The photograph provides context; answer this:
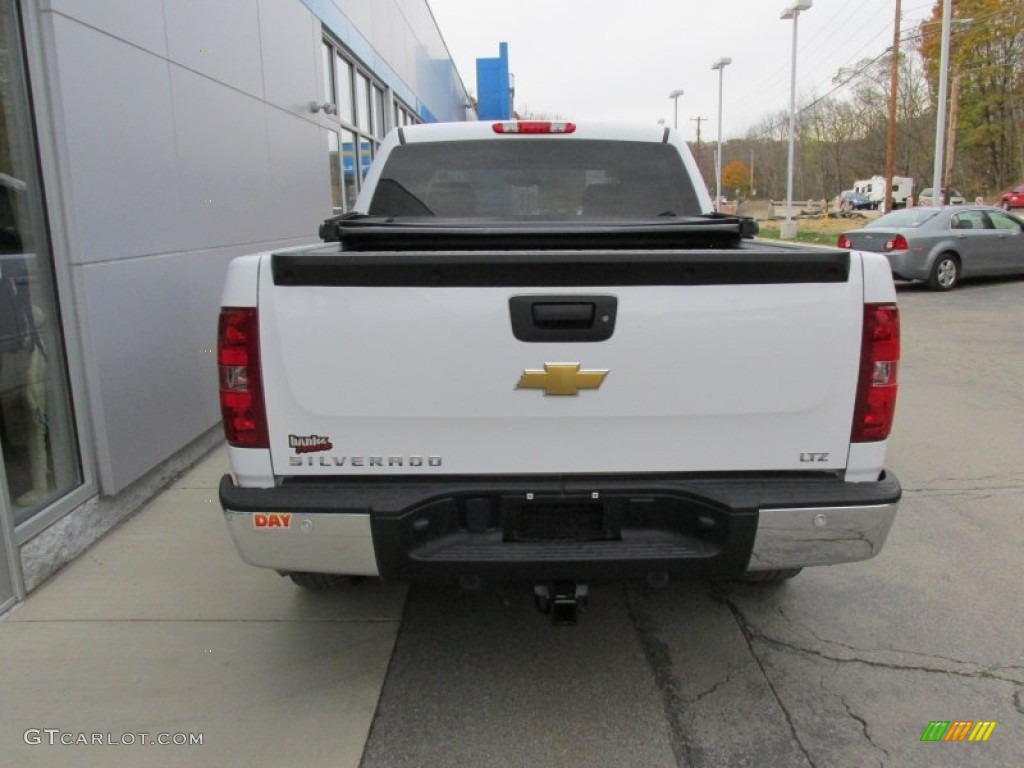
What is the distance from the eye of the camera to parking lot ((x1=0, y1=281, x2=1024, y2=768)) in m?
2.77

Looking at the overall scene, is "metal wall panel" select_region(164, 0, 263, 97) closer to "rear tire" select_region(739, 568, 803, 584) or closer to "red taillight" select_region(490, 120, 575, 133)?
"red taillight" select_region(490, 120, 575, 133)

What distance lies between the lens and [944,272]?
51.1 feet

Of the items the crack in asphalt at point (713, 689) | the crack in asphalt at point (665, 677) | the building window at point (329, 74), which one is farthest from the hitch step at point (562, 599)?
the building window at point (329, 74)

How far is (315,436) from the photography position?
8.53 ft

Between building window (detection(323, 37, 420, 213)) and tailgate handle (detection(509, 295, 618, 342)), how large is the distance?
7890 millimetres

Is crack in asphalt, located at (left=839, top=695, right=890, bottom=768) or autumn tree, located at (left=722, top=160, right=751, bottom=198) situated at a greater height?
autumn tree, located at (left=722, top=160, right=751, bottom=198)

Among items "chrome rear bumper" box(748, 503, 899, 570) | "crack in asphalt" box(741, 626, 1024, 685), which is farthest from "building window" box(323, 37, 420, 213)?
"chrome rear bumper" box(748, 503, 899, 570)

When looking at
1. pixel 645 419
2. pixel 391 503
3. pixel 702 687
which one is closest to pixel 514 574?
pixel 391 503

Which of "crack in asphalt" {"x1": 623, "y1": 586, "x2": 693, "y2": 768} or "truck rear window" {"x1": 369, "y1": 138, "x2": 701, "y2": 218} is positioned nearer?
"crack in asphalt" {"x1": 623, "y1": 586, "x2": 693, "y2": 768}

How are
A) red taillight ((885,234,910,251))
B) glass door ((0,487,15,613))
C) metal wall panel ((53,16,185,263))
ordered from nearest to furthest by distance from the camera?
glass door ((0,487,15,613)) → metal wall panel ((53,16,185,263)) → red taillight ((885,234,910,251))

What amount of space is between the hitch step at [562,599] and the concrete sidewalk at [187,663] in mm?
777

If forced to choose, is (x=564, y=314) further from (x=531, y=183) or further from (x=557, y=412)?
(x=531, y=183)

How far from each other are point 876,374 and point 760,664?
1337 millimetres

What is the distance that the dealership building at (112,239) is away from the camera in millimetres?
4016
